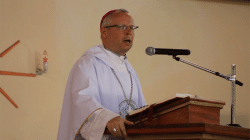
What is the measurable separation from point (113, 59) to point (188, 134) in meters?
1.51

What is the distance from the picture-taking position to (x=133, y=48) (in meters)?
5.44

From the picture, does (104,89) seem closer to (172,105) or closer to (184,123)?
(172,105)

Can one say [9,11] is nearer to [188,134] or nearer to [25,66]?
[25,66]

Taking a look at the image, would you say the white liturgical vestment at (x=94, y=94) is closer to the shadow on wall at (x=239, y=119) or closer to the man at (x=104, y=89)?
the man at (x=104, y=89)

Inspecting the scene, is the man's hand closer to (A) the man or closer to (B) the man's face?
(A) the man

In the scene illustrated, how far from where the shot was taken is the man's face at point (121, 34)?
269 centimetres

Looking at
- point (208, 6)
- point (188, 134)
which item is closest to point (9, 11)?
point (208, 6)

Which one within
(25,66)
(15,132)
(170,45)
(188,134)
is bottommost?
(15,132)

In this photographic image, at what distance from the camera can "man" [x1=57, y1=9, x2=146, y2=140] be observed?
72.3 inches

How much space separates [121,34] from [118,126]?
4.03 feet

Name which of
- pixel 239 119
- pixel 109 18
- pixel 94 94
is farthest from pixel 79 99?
pixel 239 119

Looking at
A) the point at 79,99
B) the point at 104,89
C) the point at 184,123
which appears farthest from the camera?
the point at 104,89

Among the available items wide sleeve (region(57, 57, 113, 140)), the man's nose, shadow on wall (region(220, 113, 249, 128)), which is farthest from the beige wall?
wide sleeve (region(57, 57, 113, 140))

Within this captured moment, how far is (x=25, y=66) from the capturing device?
5004 mm
